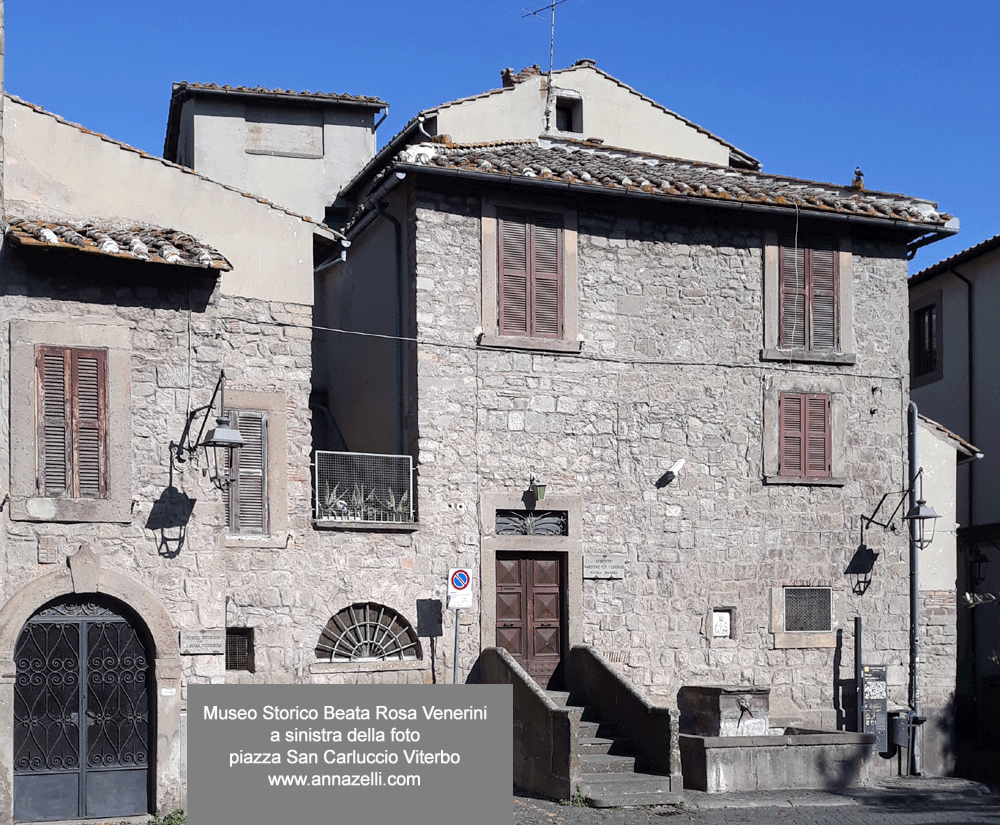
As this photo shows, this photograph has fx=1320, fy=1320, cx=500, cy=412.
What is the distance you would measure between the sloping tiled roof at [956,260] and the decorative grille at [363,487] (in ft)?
38.6

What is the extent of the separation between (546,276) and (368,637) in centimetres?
511

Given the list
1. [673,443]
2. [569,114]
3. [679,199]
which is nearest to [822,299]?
[679,199]

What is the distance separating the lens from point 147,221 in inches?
575

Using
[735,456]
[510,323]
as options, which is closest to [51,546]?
[510,323]

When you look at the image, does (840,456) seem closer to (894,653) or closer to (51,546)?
(894,653)

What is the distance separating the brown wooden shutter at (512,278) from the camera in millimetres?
16859

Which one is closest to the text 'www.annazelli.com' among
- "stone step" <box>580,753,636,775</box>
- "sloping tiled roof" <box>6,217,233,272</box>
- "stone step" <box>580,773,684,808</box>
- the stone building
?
the stone building

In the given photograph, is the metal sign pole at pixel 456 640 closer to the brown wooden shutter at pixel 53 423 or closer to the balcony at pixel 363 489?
the balcony at pixel 363 489

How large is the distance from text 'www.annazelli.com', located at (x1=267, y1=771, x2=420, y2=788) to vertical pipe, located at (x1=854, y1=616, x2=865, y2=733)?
40.8ft

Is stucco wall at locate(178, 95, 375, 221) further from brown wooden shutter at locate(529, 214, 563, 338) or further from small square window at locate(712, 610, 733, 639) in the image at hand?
small square window at locate(712, 610, 733, 639)

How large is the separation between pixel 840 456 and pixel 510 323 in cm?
509

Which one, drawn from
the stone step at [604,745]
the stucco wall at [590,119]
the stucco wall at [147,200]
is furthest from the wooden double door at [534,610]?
the stucco wall at [590,119]

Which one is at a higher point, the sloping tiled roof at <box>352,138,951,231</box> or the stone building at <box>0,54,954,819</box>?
the sloping tiled roof at <box>352,138,951,231</box>

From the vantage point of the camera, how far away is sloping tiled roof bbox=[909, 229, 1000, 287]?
73.4 ft
